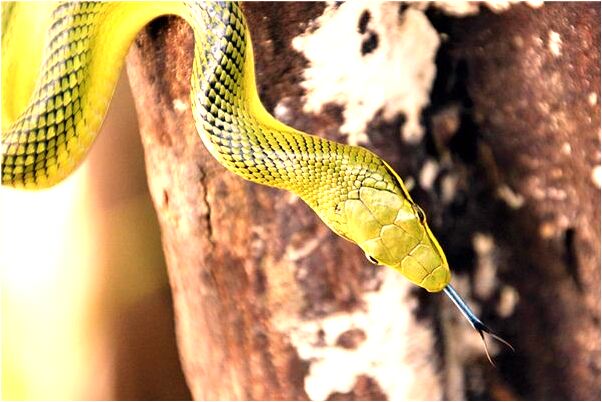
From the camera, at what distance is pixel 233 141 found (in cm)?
74

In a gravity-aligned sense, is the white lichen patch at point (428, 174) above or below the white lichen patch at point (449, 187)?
above

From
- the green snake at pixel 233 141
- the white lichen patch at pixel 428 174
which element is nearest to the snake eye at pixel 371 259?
the green snake at pixel 233 141

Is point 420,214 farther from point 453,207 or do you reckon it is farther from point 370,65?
point 370,65

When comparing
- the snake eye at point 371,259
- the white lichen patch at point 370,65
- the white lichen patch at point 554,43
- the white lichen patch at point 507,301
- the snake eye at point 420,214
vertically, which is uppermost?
the white lichen patch at point 370,65

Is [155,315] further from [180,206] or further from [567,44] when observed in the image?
[567,44]

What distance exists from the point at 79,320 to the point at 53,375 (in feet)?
0.29

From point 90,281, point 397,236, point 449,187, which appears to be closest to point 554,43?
point 449,187

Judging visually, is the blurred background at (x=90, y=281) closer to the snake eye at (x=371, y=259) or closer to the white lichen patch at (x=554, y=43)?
the snake eye at (x=371, y=259)

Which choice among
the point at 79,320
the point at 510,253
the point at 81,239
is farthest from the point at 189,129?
the point at 510,253

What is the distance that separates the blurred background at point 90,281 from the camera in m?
0.86

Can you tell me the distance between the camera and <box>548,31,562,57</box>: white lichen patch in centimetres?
80

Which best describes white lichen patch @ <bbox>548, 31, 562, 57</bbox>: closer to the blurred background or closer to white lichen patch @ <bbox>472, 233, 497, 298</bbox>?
white lichen patch @ <bbox>472, 233, 497, 298</bbox>

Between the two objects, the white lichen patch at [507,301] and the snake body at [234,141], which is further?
the white lichen patch at [507,301]

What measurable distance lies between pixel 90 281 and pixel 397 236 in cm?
46
